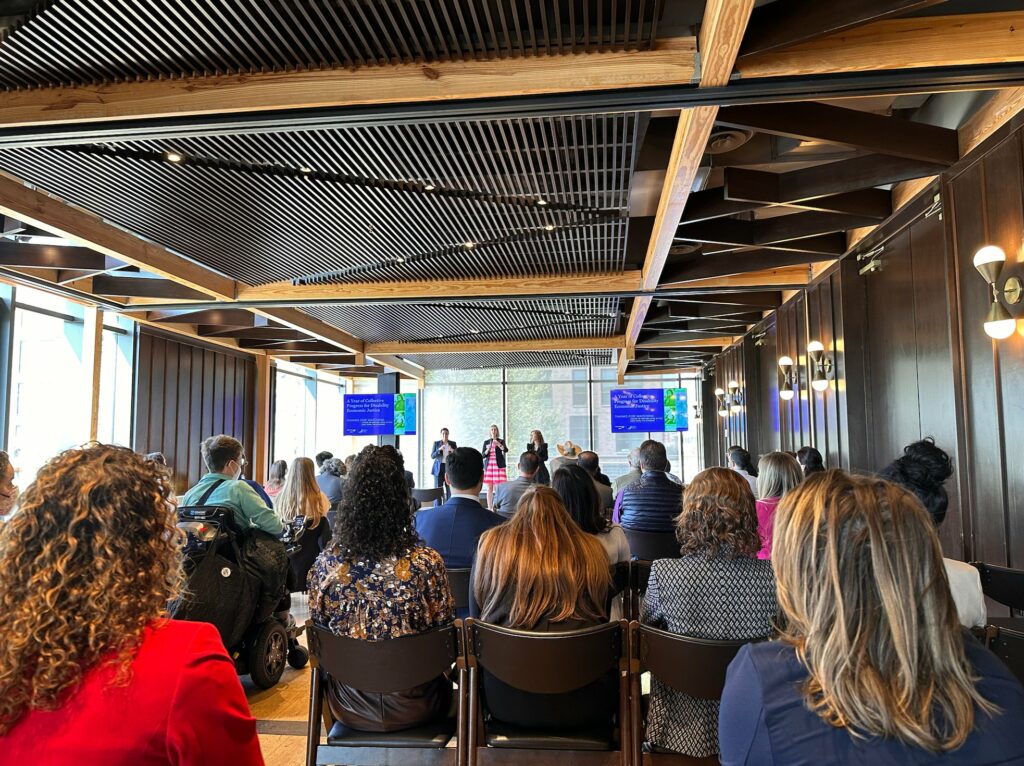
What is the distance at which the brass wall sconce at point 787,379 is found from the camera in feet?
28.9

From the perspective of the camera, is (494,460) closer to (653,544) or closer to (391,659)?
(653,544)

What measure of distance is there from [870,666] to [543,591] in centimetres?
157

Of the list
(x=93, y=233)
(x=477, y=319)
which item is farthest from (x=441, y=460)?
(x=93, y=233)

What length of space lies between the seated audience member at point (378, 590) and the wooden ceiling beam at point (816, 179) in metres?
3.71

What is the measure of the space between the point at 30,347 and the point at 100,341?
747 mm

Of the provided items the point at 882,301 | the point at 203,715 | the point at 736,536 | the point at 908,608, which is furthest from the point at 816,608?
the point at 882,301

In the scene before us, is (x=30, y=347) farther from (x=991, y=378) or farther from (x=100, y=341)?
(x=991, y=378)

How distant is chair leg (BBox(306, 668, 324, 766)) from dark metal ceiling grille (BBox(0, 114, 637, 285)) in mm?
2768

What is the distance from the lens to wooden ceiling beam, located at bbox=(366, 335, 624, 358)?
1232 cm

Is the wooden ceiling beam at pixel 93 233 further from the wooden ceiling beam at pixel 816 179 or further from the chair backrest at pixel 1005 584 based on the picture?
the chair backrest at pixel 1005 584

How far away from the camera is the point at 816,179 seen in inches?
207

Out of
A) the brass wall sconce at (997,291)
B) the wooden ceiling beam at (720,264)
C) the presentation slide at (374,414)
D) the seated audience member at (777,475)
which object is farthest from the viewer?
the presentation slide at (374,414)

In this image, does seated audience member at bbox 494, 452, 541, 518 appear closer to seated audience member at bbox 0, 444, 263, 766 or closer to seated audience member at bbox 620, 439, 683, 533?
seated audience member at bbox 620, 439, 683, 533

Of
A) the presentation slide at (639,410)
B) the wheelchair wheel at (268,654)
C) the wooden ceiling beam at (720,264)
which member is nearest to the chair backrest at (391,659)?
the wheelchair wheel at (268,654)
